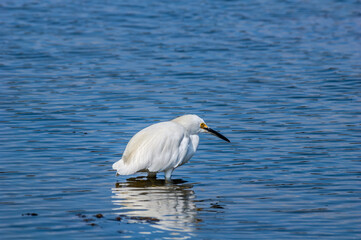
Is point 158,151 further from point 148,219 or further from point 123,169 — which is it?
point 148,219

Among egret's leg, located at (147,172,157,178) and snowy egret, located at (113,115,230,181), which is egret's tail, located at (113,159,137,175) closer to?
snowy egret, located at (113,115,230,181)

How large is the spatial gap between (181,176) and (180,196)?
1.02m

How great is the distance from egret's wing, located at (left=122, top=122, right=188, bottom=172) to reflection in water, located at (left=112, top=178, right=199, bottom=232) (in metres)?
0.28

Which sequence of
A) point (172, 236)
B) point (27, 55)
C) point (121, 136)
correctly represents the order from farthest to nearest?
1. point (27, 55)
2. point (121, 136)
3. point (172, 236)

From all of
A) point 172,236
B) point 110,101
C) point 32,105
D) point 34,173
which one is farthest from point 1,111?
point 172,236

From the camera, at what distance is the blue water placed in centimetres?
798

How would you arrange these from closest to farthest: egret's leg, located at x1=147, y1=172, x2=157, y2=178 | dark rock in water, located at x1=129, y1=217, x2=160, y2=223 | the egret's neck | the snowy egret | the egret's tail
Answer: dark rock in water, located at x1=129, y1=217, x2=160, y2=223
the egret's tail
the snowy egret
egret's leg, located at x1=147, y1=172, x2=157, y2=178
the egret's neck

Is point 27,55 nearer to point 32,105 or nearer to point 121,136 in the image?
point 32,105

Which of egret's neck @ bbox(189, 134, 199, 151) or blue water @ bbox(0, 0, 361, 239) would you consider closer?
blue water @ bbox(0, 0, 361, 239)

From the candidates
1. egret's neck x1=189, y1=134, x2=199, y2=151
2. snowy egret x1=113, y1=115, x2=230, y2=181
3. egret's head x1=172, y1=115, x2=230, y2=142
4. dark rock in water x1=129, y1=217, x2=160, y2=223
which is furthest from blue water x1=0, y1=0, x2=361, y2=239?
egret's head x1=172, y1=115, x2=230, y2=142

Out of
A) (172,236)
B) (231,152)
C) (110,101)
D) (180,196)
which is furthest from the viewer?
(110,101)

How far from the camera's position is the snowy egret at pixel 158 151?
31.4 feet

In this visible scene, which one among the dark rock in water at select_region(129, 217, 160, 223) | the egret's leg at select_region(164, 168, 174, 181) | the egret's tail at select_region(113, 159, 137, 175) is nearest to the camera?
the dark rock in water at select_region(129, 217, 160, 223)

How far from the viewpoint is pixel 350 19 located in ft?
77.3
